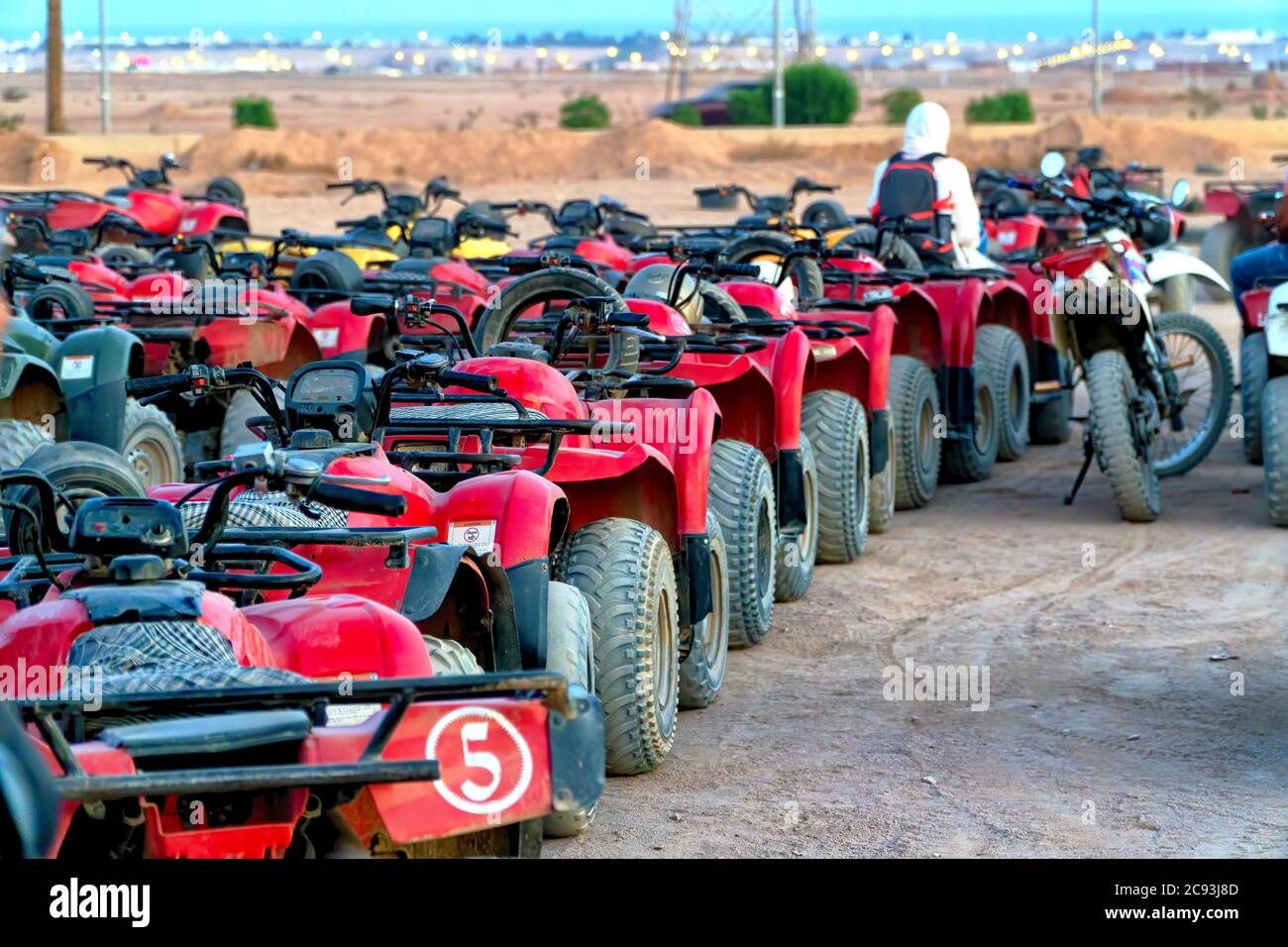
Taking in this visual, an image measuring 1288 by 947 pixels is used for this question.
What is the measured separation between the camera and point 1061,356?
1380 centimetres

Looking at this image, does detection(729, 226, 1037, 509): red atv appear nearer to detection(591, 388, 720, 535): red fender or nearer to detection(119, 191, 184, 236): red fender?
detection(591, 388, 720, 535): red fender

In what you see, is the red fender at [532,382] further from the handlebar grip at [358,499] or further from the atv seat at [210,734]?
the atv seat at [210,734]

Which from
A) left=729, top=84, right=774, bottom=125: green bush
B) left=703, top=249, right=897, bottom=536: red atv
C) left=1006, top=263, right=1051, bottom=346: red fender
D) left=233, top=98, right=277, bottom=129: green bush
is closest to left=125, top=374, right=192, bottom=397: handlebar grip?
left=703, top=249, right=897, bottom=536: red atv

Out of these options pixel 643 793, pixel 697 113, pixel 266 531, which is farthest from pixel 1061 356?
pixel 697 113

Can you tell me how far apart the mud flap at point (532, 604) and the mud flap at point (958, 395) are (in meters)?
A: 6.81

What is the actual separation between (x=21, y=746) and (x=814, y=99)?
2176 inches

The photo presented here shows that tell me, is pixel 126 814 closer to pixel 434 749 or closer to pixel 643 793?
pixel 434 749

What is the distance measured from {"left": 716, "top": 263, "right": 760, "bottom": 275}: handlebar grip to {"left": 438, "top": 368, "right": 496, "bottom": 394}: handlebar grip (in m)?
3.79

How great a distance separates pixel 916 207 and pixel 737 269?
3.51 m

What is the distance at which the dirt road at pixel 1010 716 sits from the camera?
19.1 feet

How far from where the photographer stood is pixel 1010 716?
7.14 metres

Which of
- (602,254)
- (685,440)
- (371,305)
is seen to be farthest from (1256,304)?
(685,440)

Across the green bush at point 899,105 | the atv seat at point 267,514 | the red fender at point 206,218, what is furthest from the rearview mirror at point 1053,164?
the green bush at point 899,105

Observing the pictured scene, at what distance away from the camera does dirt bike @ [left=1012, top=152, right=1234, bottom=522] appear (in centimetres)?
1072
